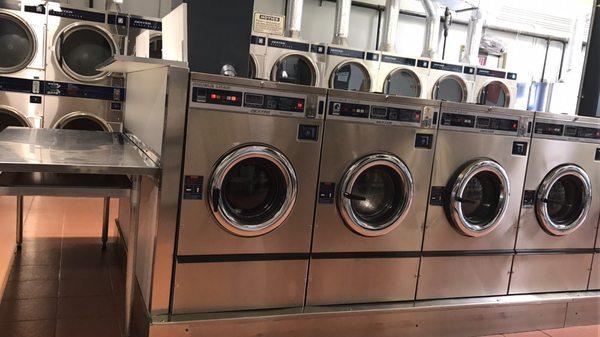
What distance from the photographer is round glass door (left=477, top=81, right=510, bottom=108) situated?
302 inches

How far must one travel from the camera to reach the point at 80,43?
219 inches

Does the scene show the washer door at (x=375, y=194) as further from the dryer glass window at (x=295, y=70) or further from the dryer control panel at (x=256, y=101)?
the dryer glass window at (x=295, y=70)

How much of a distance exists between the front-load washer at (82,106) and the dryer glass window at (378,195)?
135 inches

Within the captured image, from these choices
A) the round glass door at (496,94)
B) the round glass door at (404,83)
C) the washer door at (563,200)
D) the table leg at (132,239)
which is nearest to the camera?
the table leg at (132,239)

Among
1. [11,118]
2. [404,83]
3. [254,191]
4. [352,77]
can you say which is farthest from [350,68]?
[254,191]

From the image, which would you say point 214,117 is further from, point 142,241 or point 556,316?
point 556,316

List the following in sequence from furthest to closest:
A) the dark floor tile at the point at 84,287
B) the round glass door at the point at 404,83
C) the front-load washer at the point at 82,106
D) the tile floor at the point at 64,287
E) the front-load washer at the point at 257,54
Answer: the round glass door at the point at 404,83
the front-load washer at the point at 257,54
the front-load washer at the point at 82,106
the dark floor tile at the point at 84,287
the tile floor at the point at 64,287

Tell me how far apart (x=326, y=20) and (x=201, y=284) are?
19.8ft

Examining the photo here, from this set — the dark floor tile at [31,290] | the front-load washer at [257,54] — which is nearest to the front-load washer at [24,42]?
the front-load washer at [257,54]

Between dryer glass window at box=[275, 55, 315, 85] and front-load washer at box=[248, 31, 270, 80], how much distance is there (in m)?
0.24

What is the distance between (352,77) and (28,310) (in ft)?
16.8

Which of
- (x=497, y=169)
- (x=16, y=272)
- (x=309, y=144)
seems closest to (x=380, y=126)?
(x=309, y=144)

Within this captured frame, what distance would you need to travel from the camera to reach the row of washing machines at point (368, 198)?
2.31 metres

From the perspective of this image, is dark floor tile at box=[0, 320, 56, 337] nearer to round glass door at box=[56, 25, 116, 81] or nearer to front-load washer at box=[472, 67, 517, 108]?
round glass door at box=[56, 25, 116, 81]
